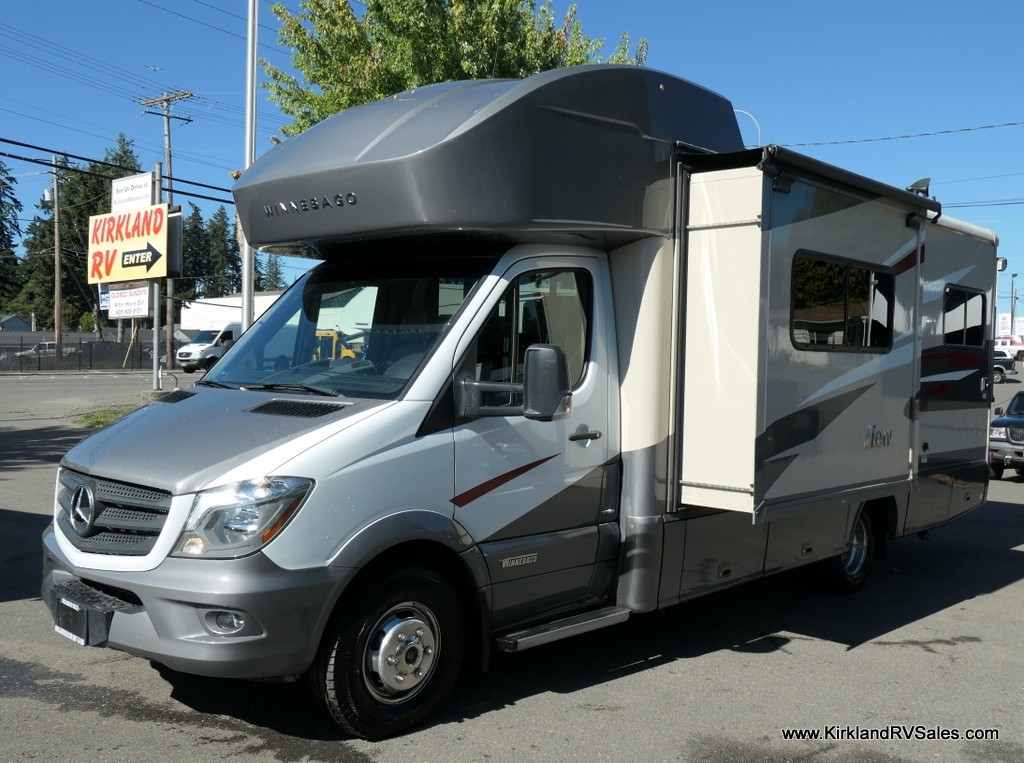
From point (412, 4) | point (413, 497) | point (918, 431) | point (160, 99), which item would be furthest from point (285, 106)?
point (160, 99)

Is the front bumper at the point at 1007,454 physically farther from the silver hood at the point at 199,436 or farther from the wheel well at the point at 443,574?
the silver hood at the point at 199,436

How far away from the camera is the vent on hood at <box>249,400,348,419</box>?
4.61m

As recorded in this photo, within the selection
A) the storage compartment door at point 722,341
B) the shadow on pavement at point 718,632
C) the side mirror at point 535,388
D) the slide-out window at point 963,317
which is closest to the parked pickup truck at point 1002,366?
the shadow on pavement at point 718,632

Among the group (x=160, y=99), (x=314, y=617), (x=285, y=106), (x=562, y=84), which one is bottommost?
(x=314, y=617)

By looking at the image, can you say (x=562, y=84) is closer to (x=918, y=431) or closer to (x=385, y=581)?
(x=385, y=581)

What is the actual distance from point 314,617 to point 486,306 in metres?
1.74

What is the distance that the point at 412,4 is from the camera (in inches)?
579

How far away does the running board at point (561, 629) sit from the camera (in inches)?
195

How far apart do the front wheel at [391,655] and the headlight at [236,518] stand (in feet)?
1.84

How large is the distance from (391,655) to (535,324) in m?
1.84

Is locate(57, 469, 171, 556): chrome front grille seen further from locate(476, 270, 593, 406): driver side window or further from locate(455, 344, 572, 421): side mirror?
locate(476, 270, 593, 406): driver side window

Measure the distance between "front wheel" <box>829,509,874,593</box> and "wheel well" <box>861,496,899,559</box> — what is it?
63 millimetres

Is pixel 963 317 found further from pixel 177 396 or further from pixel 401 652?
pixel 177 396

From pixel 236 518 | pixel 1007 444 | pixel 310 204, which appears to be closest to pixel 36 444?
pixel 310 204
